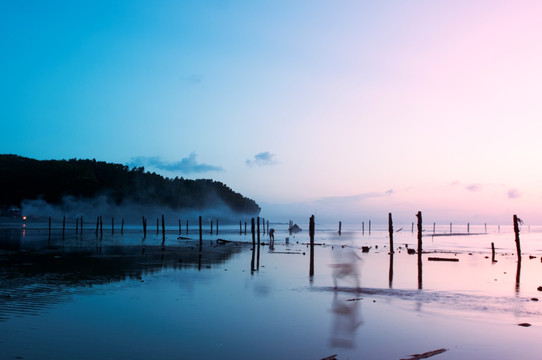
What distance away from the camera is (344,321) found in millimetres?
15469

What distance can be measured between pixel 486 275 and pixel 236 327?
2154 centimetres

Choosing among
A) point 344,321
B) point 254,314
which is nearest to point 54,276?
point 254,314

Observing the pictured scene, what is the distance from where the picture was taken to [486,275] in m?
29.9

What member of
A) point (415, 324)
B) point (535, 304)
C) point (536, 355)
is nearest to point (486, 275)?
point (535, 304)

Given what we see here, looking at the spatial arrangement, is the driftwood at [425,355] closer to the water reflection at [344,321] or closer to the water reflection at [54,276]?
the water reflection at [344,321]

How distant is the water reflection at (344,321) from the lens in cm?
1298

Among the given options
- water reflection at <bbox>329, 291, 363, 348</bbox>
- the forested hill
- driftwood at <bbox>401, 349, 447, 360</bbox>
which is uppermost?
the forested hill

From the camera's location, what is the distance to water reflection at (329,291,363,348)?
511 inches

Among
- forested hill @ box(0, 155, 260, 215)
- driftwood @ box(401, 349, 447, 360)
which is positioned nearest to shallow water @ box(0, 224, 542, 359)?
driftwood @ box(401, 349, 447, 360)

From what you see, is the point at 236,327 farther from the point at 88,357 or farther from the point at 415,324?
the point at 415,324

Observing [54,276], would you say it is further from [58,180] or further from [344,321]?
[58,180]

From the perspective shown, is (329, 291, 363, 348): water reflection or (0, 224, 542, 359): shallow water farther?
(329, 291, 363, 348): water reflection

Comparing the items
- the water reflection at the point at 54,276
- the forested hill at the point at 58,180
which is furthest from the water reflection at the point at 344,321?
the forested hill at the point at 58,180

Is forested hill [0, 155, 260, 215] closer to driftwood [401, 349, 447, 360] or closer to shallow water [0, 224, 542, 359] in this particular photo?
shallow water [0, 224, 542, 359]
